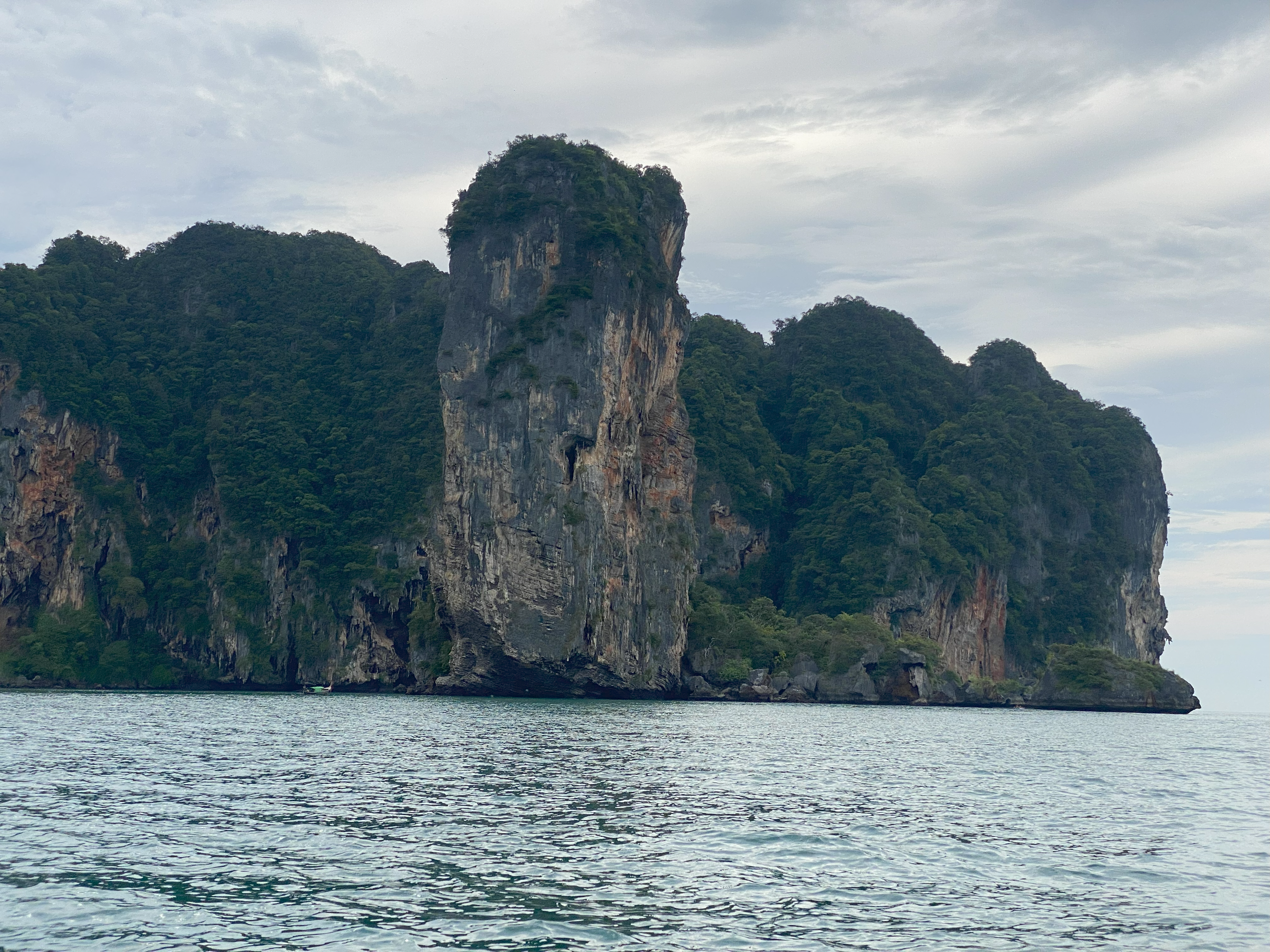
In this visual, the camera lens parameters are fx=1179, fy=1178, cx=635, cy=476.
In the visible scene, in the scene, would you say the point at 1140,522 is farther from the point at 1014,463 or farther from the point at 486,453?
the point at 486,453

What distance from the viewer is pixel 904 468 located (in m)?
128

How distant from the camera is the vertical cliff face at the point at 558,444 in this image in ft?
254

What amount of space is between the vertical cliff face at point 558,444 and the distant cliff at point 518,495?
22 cm

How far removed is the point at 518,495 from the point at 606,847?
61.7 m

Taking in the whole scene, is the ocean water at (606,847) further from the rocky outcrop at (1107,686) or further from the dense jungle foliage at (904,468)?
the dense jungle foliage at (904,468)

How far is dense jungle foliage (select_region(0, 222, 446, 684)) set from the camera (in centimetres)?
9312

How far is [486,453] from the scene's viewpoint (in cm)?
7975

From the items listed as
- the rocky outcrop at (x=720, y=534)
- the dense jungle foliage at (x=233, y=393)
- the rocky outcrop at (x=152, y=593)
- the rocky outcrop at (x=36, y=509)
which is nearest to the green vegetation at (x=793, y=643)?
the rocky outcrop at (x=720, y=534)

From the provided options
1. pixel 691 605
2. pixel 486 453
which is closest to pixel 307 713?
pixel 486 453

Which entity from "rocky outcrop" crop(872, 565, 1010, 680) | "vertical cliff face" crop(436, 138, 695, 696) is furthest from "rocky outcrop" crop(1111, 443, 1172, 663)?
"vertical cliff face" crop(436, 138, 695, 696)

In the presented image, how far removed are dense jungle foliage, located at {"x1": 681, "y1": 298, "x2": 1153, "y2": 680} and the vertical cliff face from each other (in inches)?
806

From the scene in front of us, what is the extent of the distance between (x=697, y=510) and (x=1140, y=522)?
4715 cm

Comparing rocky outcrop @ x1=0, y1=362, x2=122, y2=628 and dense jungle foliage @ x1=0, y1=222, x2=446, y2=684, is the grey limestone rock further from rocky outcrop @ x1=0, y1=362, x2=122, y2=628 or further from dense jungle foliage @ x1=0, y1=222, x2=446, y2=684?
rocky outcrop @ x1=0, y1=362, x2=122, y2=628

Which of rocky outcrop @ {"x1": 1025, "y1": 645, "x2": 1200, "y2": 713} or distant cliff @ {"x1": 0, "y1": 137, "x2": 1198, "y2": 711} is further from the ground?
distant cliff @ {"x1": 0, "y1": 137, "x2": 1198, "y2": 711}
